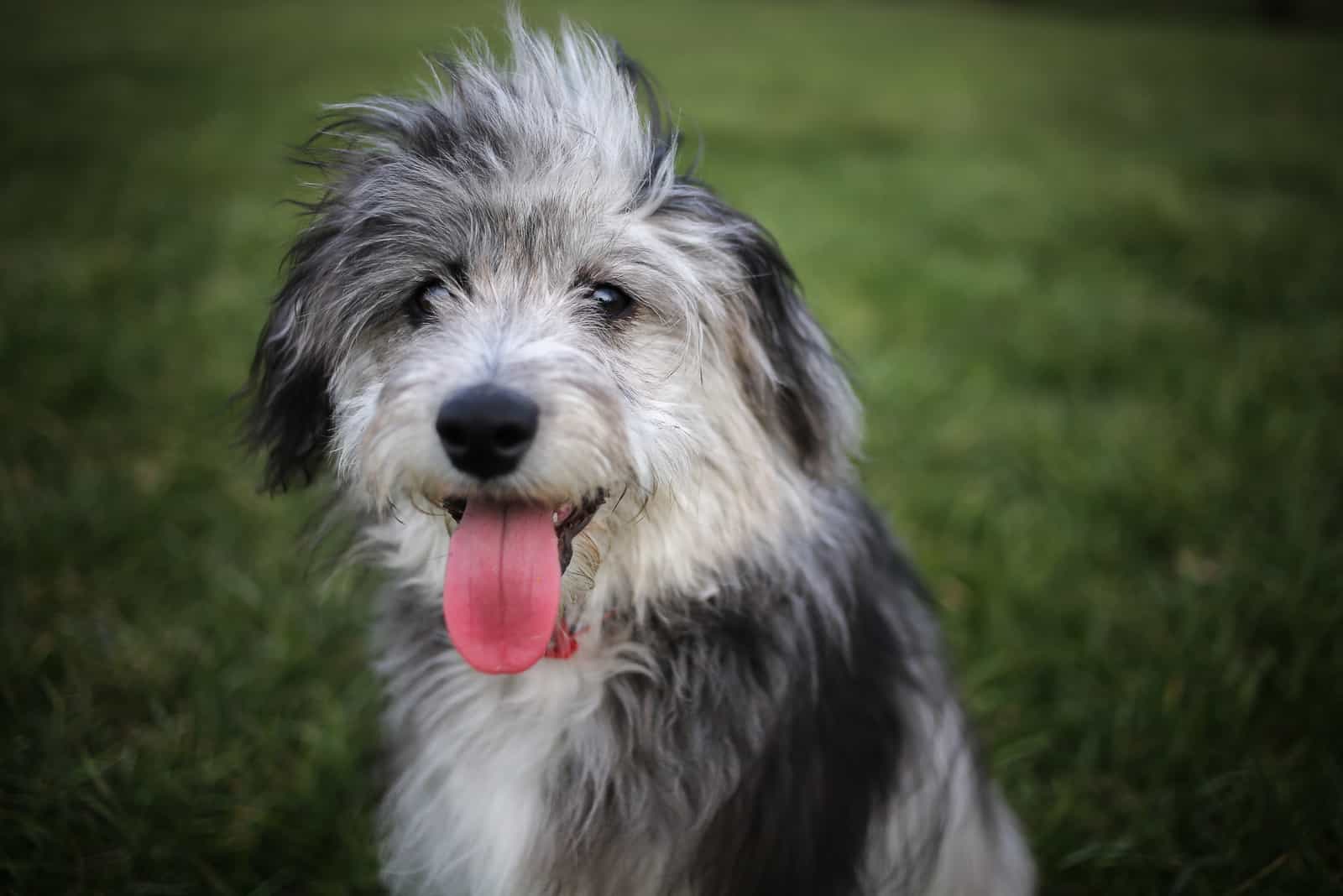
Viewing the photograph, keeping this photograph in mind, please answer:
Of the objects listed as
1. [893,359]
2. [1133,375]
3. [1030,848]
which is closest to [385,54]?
[893,359]

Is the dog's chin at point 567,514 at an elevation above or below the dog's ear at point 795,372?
below

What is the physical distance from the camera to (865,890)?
198 cm

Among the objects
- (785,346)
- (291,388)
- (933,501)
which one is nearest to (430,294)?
(291,388)

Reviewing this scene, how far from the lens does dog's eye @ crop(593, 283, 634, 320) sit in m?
1.88

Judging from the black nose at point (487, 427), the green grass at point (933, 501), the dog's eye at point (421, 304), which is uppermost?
the dog's eye at point (421, 304)

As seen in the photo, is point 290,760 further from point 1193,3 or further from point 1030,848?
point 1193,3

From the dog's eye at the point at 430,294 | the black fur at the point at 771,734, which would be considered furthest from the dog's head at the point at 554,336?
the black fur at the point at 771,734

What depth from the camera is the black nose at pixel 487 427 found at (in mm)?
1494

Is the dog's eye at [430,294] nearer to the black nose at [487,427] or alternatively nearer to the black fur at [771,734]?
the black nose at [487,427]

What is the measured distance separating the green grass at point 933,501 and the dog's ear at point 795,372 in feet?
0.99

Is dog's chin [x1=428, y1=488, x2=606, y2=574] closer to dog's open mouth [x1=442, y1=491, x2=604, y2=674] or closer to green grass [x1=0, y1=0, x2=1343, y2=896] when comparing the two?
dog's open mouth [x1=442, y1=491, x2=604, y2=674]

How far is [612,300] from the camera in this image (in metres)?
1.89

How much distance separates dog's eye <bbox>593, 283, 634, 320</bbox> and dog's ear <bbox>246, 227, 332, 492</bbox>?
0.63 metres

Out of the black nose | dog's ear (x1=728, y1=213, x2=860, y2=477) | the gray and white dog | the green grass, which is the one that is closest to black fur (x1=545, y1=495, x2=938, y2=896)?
the gray and white dog
